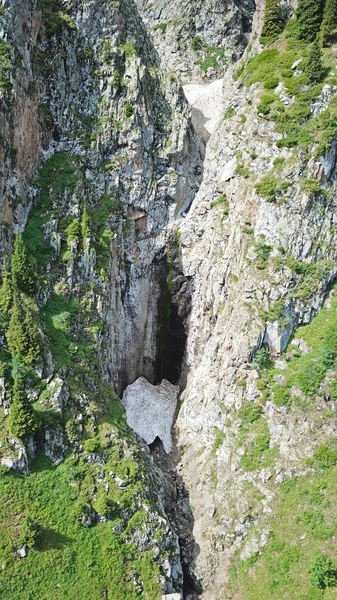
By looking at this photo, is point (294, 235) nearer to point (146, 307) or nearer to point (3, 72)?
point (146, 307)

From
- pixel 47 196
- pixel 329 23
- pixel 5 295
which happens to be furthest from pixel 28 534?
pixel 329 23

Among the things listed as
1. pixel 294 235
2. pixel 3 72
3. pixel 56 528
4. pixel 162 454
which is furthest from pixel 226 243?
pixel 56 528

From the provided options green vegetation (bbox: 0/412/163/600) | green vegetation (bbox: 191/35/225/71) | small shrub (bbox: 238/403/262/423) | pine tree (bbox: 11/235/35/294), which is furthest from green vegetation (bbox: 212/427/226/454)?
green vegetation (bbox: 191/35/225/71)

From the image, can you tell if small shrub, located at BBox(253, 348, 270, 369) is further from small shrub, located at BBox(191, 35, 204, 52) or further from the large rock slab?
small shrub, located at BBox(191, 35, 204, 52)

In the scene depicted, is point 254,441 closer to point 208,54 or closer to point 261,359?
point 261,359

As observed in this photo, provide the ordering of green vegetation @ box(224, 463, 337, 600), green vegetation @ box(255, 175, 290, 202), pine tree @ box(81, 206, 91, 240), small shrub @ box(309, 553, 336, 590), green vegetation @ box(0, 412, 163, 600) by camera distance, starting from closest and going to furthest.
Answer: green vegetation @ box(0, 412, 163, 600) → small shrub @ box(309, 553, 336, 590) → green vegetation @ box(224, 463, 337, 600) → green vegetation @ box(255, 175, 290, 202) → pine tree @ box(81, 206, 91, 240)

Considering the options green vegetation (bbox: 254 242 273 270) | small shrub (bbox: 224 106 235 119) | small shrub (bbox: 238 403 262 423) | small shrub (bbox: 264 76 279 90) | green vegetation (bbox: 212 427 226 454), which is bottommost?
green vegetation (bbox: 212 427 226 454)

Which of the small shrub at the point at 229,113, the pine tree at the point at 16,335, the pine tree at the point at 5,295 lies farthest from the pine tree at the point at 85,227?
the small shrub at the point at 229,113
